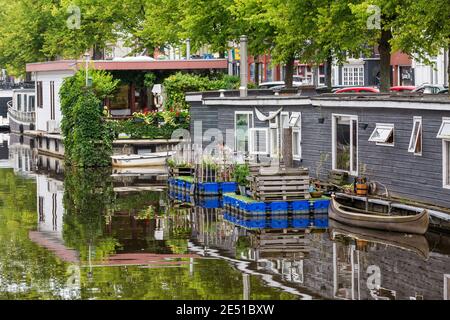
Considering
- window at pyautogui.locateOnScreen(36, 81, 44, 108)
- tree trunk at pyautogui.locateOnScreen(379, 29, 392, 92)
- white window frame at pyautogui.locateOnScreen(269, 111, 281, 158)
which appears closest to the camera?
white window frame at pyautogui.locateOnScreen(269, 111, 281, 158)

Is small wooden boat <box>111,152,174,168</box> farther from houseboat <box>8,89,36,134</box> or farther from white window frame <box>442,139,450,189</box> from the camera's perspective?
houseboat <box>8,89,36,134</box>

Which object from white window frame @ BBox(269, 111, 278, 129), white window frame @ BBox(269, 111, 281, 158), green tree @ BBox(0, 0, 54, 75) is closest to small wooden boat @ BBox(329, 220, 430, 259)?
white window frame @ BBox(269, 111, 281, 158)

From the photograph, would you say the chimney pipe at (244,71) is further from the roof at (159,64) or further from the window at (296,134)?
the roof at (159,64)

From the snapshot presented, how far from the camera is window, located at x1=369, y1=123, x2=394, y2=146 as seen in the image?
130 ft

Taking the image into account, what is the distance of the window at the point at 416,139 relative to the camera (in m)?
37.8

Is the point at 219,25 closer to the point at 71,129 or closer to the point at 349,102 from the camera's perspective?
the point at 71,129

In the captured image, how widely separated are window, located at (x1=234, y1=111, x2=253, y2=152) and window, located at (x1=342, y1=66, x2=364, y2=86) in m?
43.9

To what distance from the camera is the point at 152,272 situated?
2983cm

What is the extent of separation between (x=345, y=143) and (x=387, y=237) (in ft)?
28.3

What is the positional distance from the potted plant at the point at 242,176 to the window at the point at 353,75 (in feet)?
172

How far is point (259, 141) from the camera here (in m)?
50.2

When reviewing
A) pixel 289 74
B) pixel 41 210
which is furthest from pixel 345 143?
pixel 289 74

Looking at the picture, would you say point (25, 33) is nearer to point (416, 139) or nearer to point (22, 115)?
point (22, 115)
